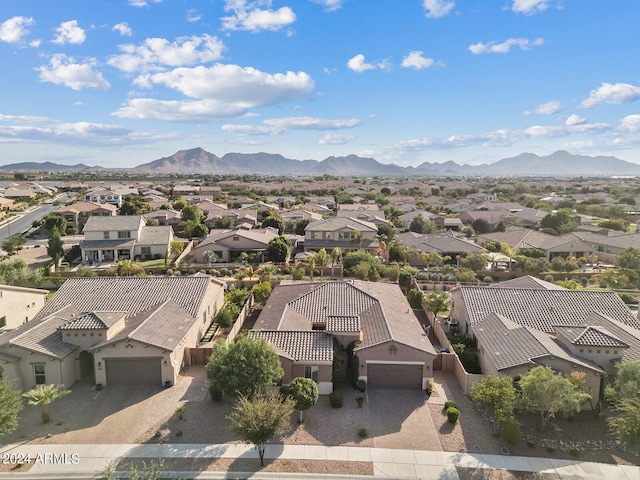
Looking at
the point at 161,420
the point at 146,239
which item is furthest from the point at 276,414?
the point at 146,239

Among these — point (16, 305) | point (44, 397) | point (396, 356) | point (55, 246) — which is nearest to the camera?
point (44, 397)

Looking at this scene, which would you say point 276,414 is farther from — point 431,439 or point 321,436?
point 431,439

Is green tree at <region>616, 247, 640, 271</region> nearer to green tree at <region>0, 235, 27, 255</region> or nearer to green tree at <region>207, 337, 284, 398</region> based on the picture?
green tree at <region>207, 337, 284, 398</region>

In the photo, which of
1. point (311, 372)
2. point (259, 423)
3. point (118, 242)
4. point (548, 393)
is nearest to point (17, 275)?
point (118, 242)

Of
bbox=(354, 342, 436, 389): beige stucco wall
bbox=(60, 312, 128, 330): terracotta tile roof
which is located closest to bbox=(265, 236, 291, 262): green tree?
bbox=(60, 312, 128, 330): terracotta tile roof

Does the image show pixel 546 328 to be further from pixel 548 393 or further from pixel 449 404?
pixel 449 404

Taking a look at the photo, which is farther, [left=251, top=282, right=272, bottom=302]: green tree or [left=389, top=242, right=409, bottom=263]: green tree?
[left=389, top=242, right=409, bottom=263]: green tree

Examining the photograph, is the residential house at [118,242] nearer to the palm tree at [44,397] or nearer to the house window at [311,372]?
the palm tree at [44,397]
